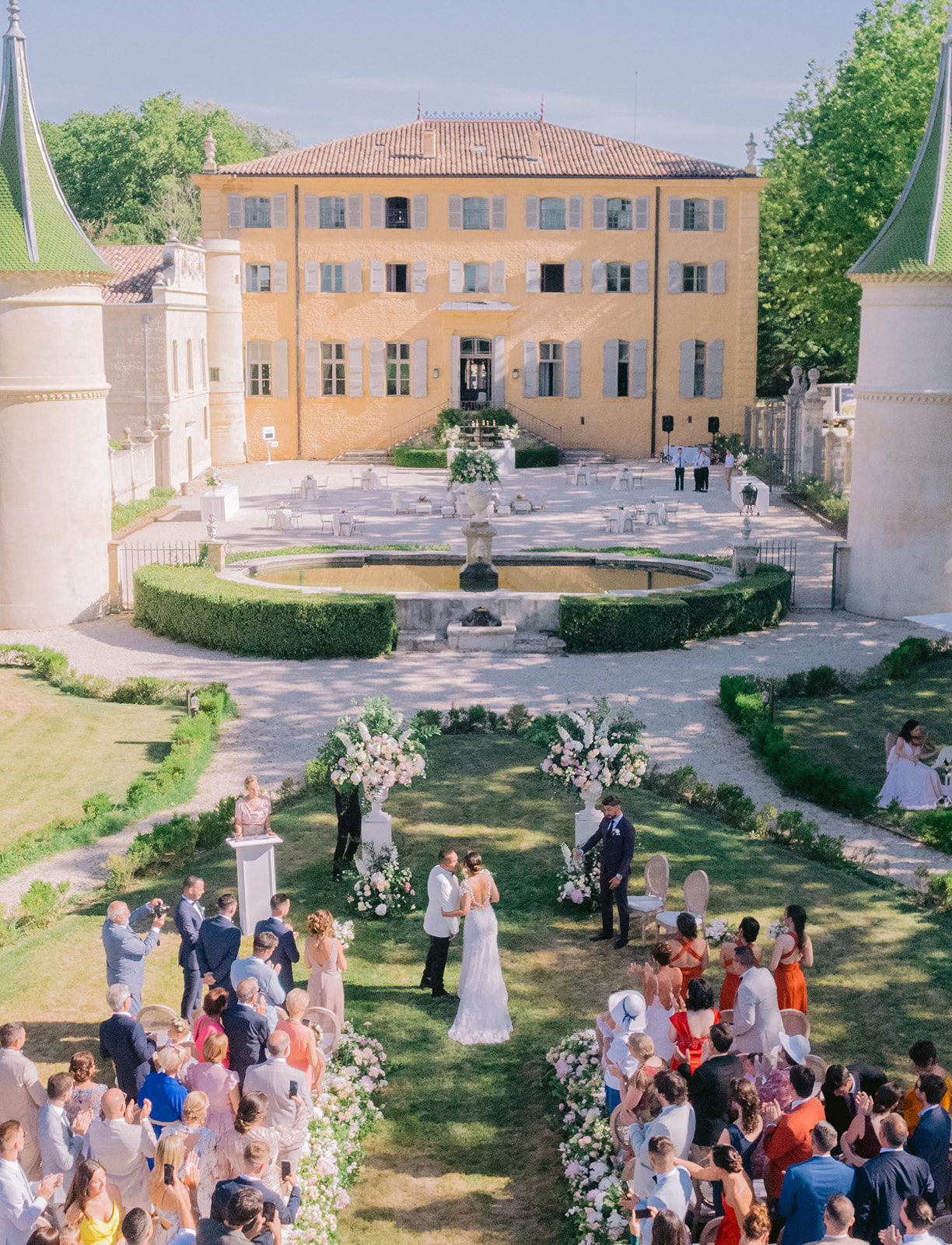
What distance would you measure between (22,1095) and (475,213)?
38597 millimetres

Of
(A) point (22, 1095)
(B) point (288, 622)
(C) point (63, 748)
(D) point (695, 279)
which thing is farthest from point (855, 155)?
(A) point (22, 1095)

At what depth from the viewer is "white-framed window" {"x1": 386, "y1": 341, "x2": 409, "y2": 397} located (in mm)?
43531

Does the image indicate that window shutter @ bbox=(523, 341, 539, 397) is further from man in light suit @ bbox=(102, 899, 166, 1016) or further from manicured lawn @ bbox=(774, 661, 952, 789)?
man in light suit @ bbox=(102, 899, 166, 1016)

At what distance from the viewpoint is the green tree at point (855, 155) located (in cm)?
3181

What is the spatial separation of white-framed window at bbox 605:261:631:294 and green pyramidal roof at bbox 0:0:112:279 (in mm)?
23782

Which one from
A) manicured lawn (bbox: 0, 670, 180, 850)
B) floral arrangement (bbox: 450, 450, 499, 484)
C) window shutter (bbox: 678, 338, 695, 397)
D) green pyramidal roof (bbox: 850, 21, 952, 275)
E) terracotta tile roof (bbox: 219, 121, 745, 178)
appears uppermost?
terracotta tile roof (bbox: 219, 121, 745, 178)

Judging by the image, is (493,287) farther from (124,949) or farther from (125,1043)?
(125,1043)

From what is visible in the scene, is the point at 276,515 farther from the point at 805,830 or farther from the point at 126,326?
the point at 805,830

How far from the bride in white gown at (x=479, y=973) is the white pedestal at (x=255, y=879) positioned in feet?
6.39

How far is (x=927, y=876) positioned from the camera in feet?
39.5

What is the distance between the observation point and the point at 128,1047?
7.82 m

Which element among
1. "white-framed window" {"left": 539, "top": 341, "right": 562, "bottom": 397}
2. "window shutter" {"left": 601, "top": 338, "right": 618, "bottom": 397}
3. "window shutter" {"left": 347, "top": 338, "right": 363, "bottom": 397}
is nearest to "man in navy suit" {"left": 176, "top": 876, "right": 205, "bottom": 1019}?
"window shutter" {"left": 347, "top": 338, "right": 363, "bottom": 397}

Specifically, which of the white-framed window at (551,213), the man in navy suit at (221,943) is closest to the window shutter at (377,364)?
the white-framed window at (551,213)

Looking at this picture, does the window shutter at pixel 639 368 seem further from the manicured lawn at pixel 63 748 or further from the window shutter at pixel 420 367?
the manicured lawn at pixel 63 748
